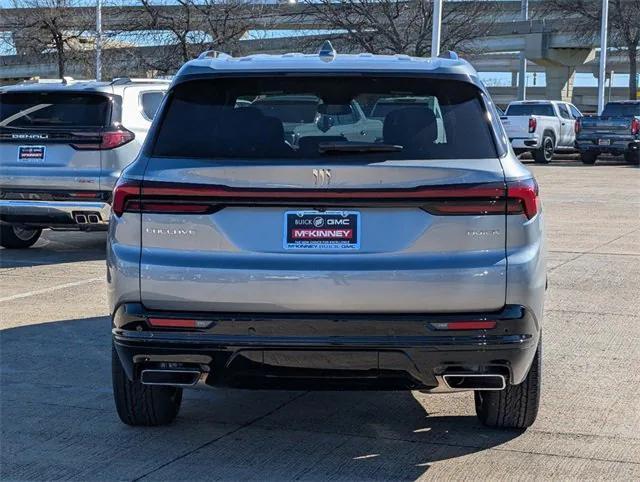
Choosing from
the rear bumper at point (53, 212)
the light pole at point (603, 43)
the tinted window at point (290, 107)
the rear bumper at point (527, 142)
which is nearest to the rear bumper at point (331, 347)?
the tinted window at point (290, 107)

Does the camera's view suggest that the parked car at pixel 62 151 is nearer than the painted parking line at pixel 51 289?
No

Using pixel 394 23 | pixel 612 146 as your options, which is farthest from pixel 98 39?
pixel 612 146

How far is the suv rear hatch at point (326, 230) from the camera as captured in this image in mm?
4527

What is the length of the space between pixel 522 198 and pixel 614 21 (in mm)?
46208

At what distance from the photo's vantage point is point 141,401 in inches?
214

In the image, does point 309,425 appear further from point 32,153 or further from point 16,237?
point 16,237

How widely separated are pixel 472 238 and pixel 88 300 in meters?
5.26

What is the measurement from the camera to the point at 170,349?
15.3 feet

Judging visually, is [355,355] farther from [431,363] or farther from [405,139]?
[405,139]

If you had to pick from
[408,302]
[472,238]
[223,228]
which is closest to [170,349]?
[223,228]

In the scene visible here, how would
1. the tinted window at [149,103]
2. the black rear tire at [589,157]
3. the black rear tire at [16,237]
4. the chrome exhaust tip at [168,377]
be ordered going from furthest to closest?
the black rear tire at [589,157], the black rear tire at [16,237], the tinted window at [149,103], the chrome exhaust tip at [168,377]

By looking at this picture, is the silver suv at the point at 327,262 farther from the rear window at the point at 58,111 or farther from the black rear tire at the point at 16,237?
the black rear tire at the point at 16,237

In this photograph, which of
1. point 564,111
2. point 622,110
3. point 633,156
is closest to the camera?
point 633,156

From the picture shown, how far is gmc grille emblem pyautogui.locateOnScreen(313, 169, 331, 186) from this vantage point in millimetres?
4578
